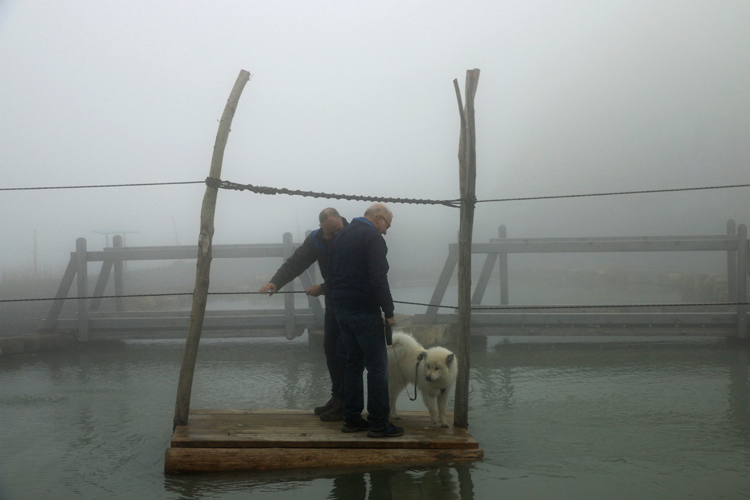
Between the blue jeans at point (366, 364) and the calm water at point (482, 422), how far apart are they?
0.45 meters

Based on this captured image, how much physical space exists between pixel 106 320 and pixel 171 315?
1.25 metres

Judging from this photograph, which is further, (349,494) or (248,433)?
(248,433)

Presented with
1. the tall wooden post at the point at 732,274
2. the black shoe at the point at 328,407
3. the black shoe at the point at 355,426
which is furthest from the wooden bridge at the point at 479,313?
the black shoe at the point at 355,426

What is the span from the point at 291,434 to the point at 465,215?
7.12 feet

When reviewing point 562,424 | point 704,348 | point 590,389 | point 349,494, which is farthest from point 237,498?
point 704,348

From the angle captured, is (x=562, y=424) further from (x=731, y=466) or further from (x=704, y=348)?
(x=704, y=348)

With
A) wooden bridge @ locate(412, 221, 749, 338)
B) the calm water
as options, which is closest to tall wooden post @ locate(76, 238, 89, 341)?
the calm water

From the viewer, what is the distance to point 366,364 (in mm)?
4305

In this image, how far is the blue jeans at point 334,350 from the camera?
480 cm

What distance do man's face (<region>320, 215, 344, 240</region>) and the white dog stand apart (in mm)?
985

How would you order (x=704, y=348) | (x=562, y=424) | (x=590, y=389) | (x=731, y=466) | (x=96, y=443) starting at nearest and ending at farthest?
(x=731, y=466), (x=96, y=443), (x=562, y=424), (x=590, y=389), (x=704, y=348)

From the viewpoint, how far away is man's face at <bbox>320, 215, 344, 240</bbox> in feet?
15.7

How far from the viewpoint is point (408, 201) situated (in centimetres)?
511

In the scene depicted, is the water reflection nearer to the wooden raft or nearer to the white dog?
the wooden raft
